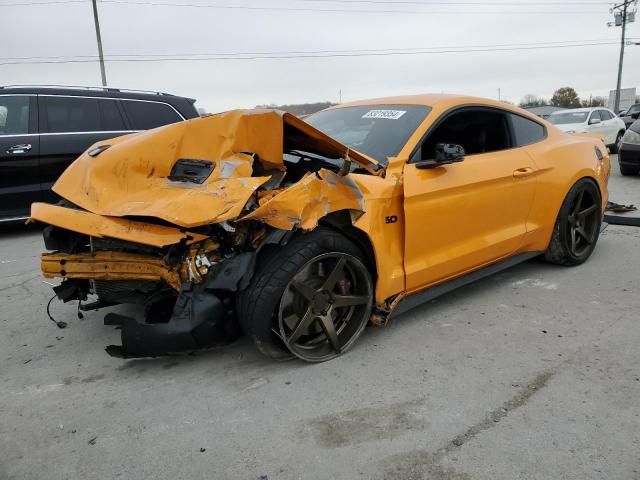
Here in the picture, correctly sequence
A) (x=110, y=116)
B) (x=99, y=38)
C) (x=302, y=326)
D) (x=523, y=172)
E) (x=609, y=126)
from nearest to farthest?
(x=302, y=326) < (x=523, y=172) < (x=110, y=116) < (x=609, y=126) < (x=99, y=38)

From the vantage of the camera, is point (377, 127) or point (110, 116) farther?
point (110, 116)

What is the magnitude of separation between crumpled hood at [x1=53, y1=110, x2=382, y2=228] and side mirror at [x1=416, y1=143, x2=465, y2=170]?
338 millimetres

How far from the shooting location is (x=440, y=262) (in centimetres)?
339

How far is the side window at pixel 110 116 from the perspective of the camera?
23.2 ft

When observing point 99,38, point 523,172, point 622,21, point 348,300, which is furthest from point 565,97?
point 348,300

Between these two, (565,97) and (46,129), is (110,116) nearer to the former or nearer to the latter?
(46,129)

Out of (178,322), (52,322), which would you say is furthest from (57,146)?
(178,322)

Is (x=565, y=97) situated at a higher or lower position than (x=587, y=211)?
higher

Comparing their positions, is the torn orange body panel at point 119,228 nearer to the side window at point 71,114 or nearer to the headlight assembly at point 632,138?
the side window at point 71,114

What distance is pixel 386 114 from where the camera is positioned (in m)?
3.74

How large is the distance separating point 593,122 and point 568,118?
76 centimetres

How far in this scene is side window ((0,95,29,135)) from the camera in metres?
6.37

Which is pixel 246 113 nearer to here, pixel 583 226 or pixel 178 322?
pixel 178 322

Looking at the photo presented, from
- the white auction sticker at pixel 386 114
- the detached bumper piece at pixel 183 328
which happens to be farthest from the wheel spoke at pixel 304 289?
the white auction sticker at pixel 386 114
